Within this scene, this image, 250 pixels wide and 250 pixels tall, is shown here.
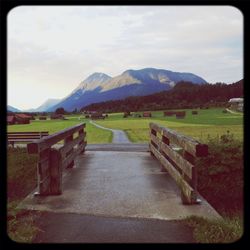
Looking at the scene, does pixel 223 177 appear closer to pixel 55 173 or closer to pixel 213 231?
pixel 55 173

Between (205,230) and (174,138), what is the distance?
328cm

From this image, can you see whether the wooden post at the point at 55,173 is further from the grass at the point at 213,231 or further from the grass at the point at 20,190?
the grass at the point at 213,231

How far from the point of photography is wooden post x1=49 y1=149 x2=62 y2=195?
305 inches

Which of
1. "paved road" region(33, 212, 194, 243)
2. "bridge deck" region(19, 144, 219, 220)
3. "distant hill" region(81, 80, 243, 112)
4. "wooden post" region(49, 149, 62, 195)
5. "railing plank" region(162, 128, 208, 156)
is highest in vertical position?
"distant hill" region(81, 80, 243, 112)

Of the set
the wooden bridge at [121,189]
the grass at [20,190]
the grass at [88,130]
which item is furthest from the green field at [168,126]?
the grass at [20,190]

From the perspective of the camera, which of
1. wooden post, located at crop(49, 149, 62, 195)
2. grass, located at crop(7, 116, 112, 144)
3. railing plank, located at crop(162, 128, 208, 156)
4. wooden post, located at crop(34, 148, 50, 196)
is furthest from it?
grass, located at crop(7, 116, 112, 144)

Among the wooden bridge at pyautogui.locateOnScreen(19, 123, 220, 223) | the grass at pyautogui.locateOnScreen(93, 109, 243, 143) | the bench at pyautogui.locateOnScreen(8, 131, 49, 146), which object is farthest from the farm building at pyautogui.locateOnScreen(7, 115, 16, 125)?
the wooden bridge at pyautogui.locateOnScreen(19, 123, 220, 223)

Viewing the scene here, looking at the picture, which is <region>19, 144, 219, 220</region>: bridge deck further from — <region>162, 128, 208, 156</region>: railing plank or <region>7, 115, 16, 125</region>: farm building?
<region>7, 115, 16, 125</region>: farm building

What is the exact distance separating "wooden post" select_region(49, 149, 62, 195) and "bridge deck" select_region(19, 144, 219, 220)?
21 cm

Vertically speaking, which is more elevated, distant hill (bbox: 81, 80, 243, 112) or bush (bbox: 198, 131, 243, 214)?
distant hill (bbox: 81, 80, 243, 112)

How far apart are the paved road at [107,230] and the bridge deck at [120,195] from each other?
1.06ft

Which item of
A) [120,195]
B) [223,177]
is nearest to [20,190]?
[120,195]

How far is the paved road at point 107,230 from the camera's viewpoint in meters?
5.11
